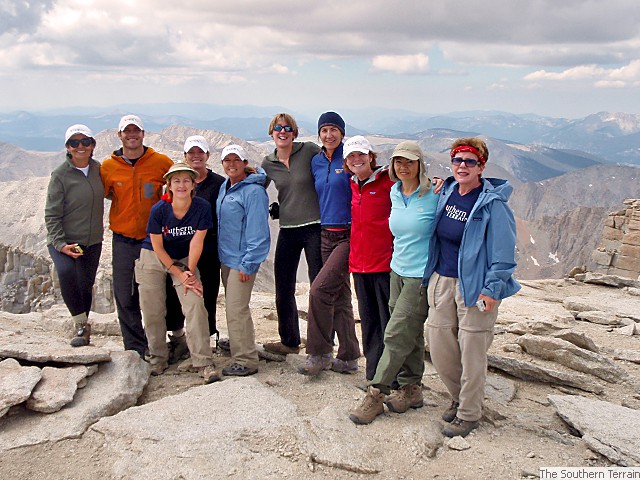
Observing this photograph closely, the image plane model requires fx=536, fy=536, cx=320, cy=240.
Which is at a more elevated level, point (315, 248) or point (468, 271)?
point (468, 271)

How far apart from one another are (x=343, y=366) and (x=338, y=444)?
87.5 inches

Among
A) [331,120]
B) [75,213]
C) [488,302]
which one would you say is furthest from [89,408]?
[488,302]

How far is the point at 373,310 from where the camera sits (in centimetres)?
743

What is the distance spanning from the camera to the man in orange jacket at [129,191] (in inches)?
321

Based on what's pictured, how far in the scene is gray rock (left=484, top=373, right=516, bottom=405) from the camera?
823cm

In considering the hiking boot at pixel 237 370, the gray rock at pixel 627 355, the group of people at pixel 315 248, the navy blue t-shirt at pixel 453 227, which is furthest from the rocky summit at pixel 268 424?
the navy blue t-shirt at pixel 453 227

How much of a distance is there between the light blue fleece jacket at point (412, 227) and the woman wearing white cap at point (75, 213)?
4655mm

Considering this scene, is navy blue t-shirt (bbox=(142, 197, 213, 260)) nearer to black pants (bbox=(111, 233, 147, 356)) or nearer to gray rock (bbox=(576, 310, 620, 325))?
black pants (bbox=(111, 233, 147, 356))

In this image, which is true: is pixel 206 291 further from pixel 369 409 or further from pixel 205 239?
pixel 369 409

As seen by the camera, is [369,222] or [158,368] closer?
[369,222]

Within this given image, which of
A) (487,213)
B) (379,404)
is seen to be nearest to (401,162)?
(487,213)

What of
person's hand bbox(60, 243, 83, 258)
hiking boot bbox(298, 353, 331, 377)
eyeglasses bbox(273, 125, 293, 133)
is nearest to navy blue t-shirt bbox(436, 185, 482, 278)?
hiking boot bbox(298, 353, 331, 377)

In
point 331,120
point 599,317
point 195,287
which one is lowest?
point 599,317

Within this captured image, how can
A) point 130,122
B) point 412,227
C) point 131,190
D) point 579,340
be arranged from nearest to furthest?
point 412,227 < point 130,122 < point 131,190 < point 579,340
